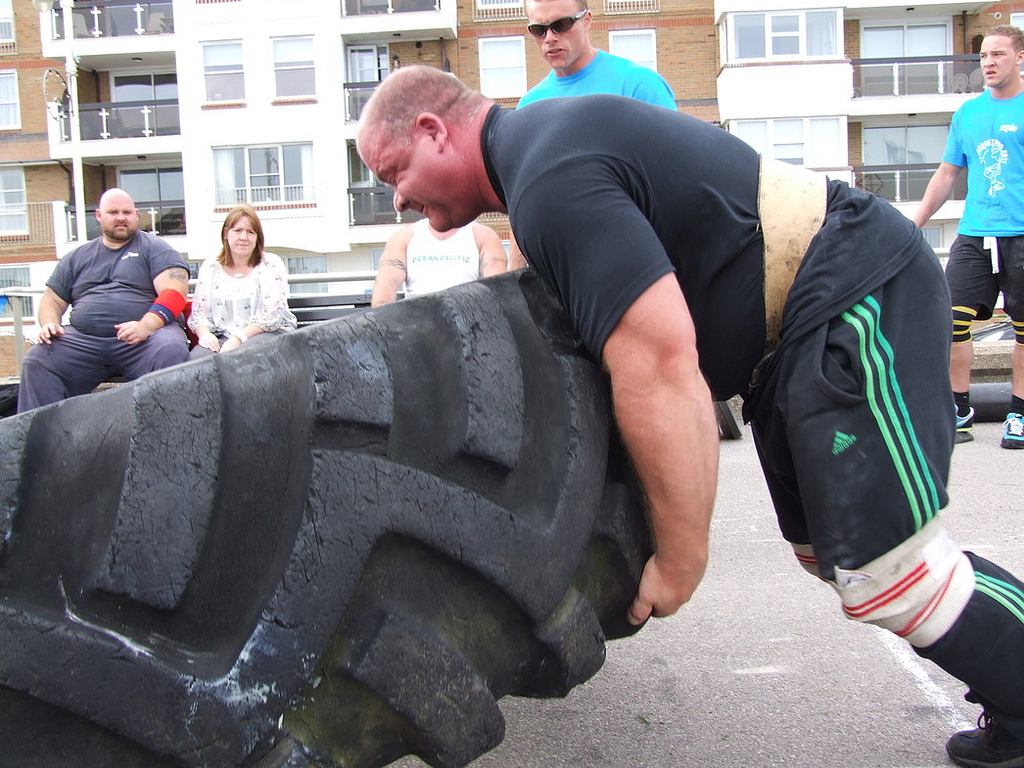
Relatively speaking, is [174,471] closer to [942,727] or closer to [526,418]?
[526,418]

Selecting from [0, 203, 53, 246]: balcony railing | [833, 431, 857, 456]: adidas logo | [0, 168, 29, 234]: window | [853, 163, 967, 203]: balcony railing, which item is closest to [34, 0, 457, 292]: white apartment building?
[0, 203, 53, 246]: balcony railing

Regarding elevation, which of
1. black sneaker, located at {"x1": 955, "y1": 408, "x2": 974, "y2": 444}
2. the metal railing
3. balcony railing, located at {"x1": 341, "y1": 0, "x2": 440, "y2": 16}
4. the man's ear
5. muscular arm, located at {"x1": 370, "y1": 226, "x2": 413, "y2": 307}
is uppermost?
balcony railing, located at {"x1": 341, "y1": 0, "x2": 440, "y2": 16}

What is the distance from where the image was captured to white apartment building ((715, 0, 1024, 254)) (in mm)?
31469

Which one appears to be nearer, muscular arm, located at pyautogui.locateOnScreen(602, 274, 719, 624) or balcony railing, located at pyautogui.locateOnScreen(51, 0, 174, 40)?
muscular arm, located at pyautogui.locateOnScreen(602, 274, 719, 624)

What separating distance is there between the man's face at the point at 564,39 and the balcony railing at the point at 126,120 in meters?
32.5

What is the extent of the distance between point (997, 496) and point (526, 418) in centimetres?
341

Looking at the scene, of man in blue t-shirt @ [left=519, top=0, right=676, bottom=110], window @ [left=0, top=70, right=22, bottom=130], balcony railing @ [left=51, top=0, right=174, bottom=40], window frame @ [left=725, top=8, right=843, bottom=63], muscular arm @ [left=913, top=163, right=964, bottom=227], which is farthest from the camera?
window @ [left=0, top=70, right=22, bottom=130]

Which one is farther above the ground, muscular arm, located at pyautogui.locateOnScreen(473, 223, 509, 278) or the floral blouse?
muscular arm, located at pyautogui.locateOnScreen(473, 223, 509, 278)

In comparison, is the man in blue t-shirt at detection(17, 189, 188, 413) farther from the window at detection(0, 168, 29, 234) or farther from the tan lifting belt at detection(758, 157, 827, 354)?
the window at detection(0, 168, 29, 234)

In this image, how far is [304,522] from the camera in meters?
1.35

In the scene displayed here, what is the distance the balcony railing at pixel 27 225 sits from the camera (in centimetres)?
3422

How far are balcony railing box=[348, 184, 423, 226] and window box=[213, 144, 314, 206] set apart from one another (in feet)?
4.81

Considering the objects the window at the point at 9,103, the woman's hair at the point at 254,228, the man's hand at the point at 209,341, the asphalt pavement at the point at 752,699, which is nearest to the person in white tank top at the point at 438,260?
the woman's hair at the point at 254,228

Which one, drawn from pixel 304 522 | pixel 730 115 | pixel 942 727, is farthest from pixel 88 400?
pixel 730 115
